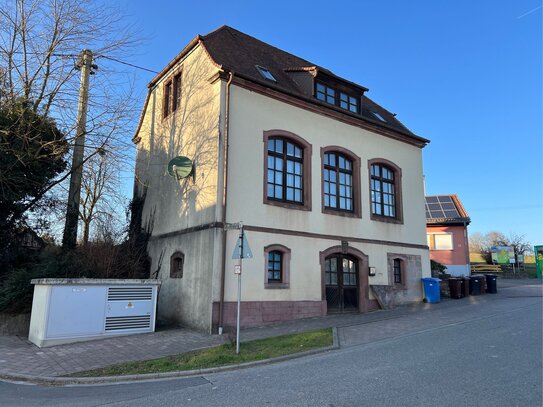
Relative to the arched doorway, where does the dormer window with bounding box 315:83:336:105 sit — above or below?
above

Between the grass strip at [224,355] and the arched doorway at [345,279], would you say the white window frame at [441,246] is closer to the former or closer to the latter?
the arched doorway at [345,279]

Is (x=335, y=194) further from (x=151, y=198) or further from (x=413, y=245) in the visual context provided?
(x=151, y=198)

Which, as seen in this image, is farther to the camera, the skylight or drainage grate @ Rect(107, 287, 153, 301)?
the skylight

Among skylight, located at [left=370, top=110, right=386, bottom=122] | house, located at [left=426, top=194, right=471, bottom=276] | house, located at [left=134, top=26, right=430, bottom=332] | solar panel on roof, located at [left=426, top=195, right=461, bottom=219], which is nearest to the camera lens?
house, located at [left=134, top=26, right=430, bottom=332]

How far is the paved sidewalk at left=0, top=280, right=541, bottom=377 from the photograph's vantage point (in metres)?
8.53

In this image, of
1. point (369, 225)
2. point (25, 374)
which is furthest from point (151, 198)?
point (25, 374)

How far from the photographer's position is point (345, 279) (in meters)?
16.3

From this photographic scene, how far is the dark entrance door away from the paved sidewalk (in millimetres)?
724

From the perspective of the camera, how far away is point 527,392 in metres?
5.80

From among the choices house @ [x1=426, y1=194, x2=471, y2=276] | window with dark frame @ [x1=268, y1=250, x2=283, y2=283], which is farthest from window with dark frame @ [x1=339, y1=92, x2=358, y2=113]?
house @ [x1=426, y1=194, x2=471, y2=276]

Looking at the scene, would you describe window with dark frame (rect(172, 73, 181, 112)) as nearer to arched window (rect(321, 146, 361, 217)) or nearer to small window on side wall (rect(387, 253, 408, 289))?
arched window (rect(321, 146, 361, 217))

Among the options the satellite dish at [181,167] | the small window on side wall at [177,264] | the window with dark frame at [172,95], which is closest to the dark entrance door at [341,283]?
the small window on side wall at [177,264]

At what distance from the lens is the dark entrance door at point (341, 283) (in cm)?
1573

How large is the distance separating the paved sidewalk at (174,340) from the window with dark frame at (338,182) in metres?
4.34
